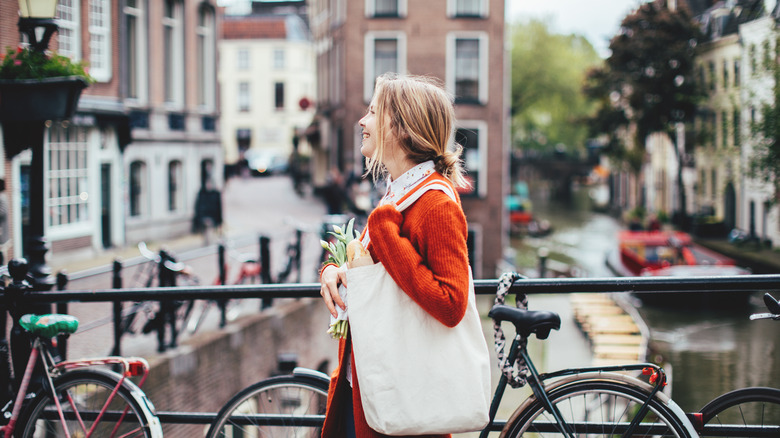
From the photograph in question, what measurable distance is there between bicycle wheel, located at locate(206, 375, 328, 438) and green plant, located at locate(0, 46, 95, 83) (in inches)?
122

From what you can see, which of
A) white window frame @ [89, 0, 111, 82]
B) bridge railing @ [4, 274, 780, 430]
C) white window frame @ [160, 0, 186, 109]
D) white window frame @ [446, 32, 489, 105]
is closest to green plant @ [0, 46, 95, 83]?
bridge railing @ [4, 274, 780, 430]

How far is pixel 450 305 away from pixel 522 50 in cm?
5554

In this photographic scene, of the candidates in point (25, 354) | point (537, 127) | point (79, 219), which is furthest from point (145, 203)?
point (537, 127)

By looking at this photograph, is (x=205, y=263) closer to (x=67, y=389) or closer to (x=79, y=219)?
(x=79, y=219)

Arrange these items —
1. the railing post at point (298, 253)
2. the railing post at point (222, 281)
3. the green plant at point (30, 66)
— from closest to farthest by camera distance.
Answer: the green plant at point (30, 66) → the railing post at point (222, 281) → the railing post at point (298, 253)

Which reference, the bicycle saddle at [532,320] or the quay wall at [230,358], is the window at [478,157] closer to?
the quay wall at [230,358]

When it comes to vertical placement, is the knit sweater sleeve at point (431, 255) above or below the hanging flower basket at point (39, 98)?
below

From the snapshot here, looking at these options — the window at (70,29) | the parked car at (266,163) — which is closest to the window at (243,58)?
the parked car at (266,163)

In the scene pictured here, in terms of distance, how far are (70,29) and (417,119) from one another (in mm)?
15838

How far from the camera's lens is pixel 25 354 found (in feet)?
11.8

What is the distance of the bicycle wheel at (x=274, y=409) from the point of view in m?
2.91

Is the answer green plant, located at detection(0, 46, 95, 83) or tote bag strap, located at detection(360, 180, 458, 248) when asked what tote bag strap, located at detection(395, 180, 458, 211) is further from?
green plant, located at detection(0, 46, 95, 83)

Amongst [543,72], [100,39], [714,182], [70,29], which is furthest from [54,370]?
[543,72]

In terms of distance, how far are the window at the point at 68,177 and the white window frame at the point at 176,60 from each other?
4139 millimetres
